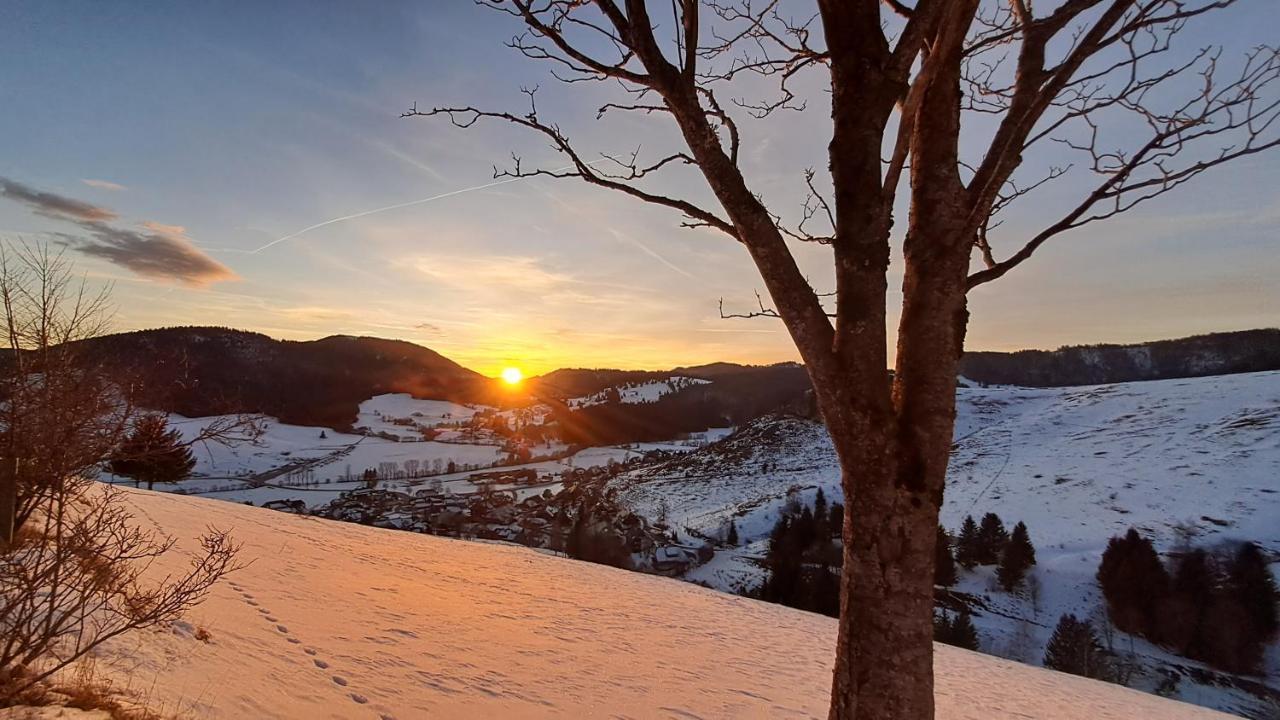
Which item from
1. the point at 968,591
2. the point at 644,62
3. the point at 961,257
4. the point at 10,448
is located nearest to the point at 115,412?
the point at 10,448

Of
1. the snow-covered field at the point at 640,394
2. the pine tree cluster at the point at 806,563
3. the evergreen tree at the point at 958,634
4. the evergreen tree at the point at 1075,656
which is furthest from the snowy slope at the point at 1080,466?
the snow-covered field at the point at 640,394

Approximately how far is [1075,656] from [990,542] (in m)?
20.3

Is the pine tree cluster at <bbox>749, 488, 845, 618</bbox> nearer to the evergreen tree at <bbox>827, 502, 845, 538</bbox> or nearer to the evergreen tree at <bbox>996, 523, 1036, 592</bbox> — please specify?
the evergreen tree at <bbox>827, 502, 845, 538</bbox>

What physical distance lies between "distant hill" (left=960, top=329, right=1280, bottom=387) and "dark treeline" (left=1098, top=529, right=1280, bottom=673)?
9798cm

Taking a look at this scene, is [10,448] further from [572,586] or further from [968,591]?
[968,591]

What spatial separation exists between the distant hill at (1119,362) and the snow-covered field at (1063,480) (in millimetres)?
24206

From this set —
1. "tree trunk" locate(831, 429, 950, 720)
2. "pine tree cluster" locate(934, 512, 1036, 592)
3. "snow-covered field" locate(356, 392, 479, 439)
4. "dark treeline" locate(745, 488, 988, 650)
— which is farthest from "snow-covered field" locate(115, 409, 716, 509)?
"tree trunk" locate(831, 429, 950, 720)

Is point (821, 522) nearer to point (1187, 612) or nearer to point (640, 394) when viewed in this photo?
point (1187, 612)

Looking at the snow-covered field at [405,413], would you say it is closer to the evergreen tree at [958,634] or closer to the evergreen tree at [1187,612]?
the evergreen tree at [958,634]

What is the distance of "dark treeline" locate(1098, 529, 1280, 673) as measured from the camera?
3155cm

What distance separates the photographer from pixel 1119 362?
128 meters

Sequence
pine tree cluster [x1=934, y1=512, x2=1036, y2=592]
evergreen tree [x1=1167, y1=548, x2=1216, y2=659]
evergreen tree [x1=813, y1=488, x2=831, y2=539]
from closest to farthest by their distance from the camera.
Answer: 1. evergreen tree [x1=1167, y1=548, x2=1216, y2=659]
2. pine tree cluster [x1=934, y1=512, x2=1036, y2=592]
3. evergreen tree [x1=813, y1=488, x2=831, y2=539]

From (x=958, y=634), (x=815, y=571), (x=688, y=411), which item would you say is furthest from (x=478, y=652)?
(x=688, y=411)

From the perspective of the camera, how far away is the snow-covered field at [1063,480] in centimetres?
4266
